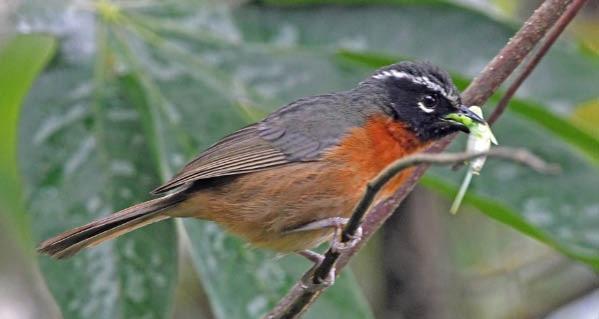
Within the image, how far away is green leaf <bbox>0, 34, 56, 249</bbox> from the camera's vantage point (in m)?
4.36

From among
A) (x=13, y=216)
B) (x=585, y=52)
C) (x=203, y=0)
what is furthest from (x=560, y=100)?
(x=13, y=216)

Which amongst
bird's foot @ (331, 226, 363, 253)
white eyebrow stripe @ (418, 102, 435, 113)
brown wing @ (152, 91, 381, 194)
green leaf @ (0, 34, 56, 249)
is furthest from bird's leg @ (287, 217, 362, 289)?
green leaf @ (0, 34, 56, 249)

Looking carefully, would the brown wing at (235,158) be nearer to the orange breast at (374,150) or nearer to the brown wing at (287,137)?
the brown wing at (287,137)

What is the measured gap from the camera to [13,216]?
4.48m

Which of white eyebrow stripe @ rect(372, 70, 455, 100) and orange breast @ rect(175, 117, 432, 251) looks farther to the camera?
white eyebrow stripe @ rect(372, 70, 455, 100)

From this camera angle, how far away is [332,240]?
293cm

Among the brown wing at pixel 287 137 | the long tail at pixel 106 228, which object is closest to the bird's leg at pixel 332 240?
the brown wing at pixel 287 137

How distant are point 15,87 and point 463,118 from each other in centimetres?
199

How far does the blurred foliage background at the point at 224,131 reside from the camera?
3.85 m

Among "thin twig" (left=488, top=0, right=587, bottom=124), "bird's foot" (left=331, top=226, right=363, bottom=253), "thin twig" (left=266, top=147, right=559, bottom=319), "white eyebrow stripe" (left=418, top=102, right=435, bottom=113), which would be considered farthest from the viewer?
"white eyebrow stripe" (left=418, top=102, right=435, bottom=113)

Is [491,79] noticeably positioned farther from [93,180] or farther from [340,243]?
[93,180]

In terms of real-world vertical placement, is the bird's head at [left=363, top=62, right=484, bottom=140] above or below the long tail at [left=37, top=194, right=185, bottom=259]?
below

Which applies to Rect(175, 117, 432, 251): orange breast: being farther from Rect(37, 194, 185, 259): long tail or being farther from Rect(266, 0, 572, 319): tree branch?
Rect(266, 0, 572, 319): tree branch

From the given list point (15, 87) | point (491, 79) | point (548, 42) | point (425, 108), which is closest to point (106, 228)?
point (15, 87)
